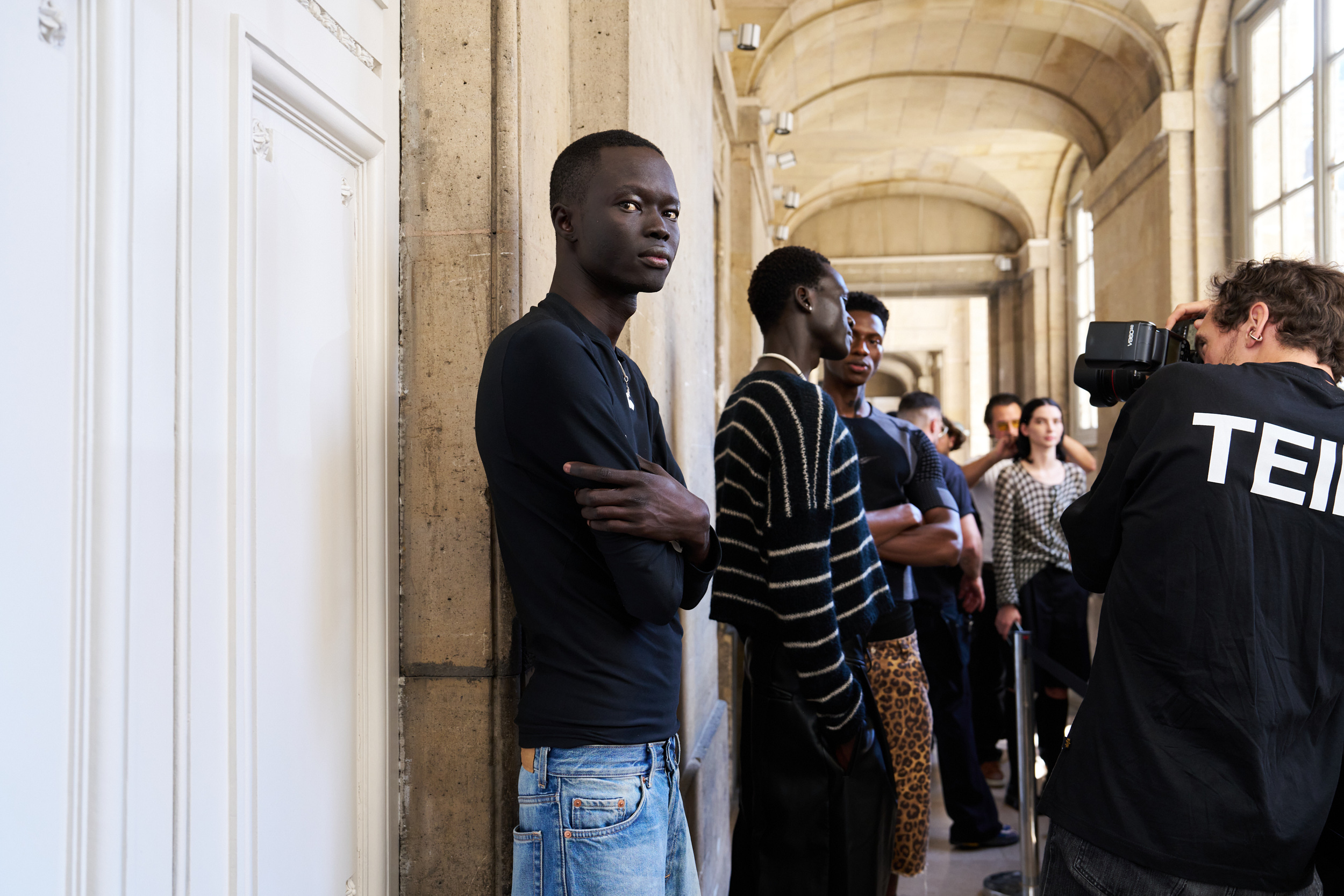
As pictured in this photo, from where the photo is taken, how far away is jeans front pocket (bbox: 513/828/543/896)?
55.7 inches

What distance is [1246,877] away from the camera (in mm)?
1682

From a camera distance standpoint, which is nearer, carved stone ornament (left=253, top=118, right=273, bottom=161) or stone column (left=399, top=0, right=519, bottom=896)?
carved stone ornament (left=253, top=118, right=273, bottom=161)

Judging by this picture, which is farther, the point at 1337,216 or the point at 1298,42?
the point at 1298,42

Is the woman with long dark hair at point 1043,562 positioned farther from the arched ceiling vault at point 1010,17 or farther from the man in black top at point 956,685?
the arched ceiling vault at point 1010,17

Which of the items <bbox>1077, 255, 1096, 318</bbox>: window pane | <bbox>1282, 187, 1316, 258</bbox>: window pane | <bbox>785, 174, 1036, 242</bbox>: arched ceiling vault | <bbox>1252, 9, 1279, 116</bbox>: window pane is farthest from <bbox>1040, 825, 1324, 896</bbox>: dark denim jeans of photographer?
<bbox>785, 174, 1036, 242</bbox>: arched ceiling vault

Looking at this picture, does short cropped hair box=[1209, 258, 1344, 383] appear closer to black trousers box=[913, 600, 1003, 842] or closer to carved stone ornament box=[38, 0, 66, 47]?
carved stone ornament box=[38, 0, 66, 47]

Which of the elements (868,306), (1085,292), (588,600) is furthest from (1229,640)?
(1085,292)

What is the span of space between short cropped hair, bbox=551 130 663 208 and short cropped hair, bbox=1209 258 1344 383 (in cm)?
118

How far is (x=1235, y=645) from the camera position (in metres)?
1.72

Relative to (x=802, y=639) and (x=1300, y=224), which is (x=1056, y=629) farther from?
(x=1300, y=224)

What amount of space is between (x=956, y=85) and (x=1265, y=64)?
4.23 m

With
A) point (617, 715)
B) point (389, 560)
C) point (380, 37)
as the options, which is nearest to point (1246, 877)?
point (617, 715)

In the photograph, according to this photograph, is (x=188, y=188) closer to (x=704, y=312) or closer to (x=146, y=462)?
(x=146, y=462)

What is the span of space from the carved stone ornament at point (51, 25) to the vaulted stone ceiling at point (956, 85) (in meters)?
8.15
